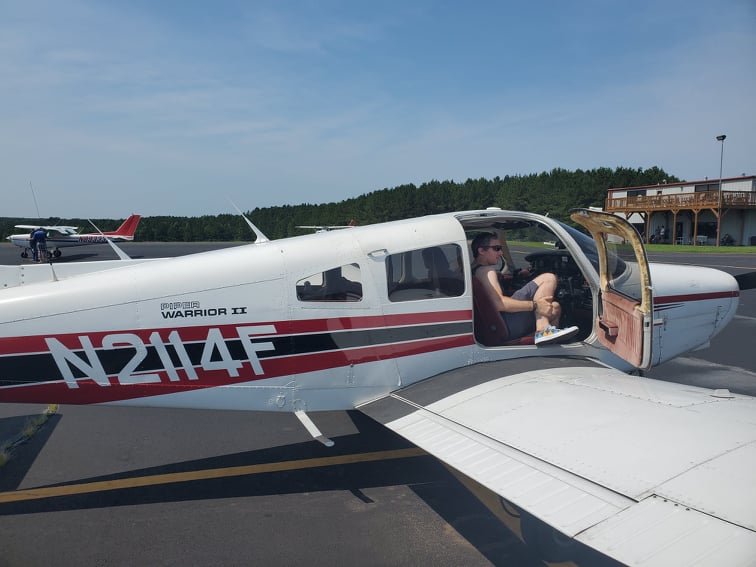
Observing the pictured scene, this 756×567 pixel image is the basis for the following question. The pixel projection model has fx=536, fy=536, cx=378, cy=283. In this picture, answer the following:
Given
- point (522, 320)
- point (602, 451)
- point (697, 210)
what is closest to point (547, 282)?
point (522, 320)

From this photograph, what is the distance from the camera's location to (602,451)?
9.11ft

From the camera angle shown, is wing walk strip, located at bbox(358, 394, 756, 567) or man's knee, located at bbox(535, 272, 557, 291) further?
man's knee, located at bbox(535, 272, 557, 291)

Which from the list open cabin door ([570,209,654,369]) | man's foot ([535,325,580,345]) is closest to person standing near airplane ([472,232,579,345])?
man's foot ([535,325,580,345])

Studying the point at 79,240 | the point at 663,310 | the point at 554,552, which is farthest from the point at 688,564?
the point at 79,240

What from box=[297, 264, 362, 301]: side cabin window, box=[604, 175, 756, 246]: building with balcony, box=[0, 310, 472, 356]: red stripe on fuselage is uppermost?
box=[297, 264, 362, 301]: side cabin window

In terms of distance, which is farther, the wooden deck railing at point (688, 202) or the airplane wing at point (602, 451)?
the wooden deck railing at point (688, 202)

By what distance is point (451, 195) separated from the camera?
170 ft

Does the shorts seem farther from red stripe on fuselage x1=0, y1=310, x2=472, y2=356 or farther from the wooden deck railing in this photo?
the wooden deck railing

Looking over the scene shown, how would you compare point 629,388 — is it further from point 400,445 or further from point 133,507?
point 133,507

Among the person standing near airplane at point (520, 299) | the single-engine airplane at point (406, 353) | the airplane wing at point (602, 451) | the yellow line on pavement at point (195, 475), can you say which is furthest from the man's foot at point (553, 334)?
the yellow line on pavement at point (195, 475)

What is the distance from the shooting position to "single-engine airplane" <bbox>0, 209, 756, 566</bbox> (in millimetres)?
2967

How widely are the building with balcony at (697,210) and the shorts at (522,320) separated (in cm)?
4050

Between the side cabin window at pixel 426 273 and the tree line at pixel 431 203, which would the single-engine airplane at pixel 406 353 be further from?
the tree line at pixel 431 203

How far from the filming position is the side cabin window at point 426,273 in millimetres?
4359
